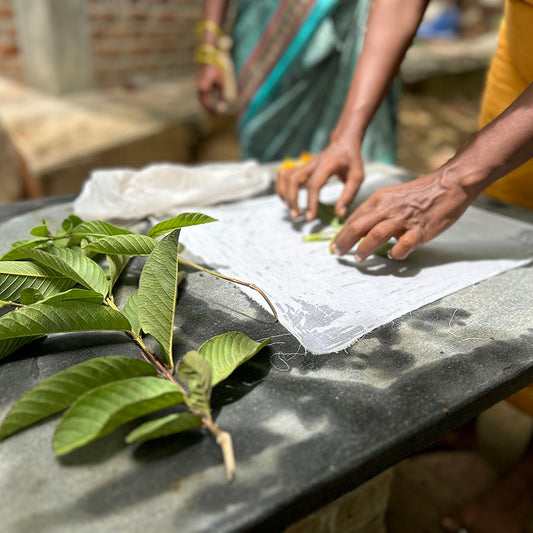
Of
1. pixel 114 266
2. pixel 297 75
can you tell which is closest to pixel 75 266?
pixel 114 266

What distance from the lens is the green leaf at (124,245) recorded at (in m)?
0.70

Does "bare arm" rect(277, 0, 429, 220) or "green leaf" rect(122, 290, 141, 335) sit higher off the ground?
"bare arm" rect(277, 0, 429, 220)

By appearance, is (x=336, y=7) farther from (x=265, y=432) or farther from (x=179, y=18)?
(x=179, y=18)

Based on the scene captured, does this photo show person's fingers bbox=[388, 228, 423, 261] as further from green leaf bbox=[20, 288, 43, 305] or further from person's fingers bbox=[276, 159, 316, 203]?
green leaf bbox=[20, 288, 43, 305]

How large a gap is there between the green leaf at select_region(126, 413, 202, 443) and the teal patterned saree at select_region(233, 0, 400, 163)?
1.38m

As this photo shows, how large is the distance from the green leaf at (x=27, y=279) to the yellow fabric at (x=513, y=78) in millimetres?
747

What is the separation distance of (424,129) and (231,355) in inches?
175

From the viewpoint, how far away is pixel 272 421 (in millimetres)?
532

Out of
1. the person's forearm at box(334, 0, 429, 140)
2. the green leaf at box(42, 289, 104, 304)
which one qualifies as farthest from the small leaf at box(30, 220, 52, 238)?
the person's forearm at box(334, 0, 429, 140)

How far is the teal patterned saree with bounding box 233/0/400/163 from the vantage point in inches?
62.3

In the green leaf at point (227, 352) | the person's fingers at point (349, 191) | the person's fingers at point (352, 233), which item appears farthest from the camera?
the person's fingers at point (349, 191)

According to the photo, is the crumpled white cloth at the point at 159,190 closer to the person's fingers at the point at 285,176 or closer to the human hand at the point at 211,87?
the person's fingers at the point at 285,176

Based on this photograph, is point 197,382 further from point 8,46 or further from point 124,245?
point 8,46

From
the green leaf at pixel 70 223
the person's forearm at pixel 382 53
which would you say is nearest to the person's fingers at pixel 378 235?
the person's forearm at pixel 382 53
